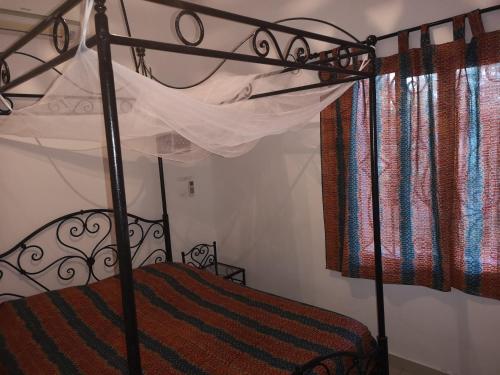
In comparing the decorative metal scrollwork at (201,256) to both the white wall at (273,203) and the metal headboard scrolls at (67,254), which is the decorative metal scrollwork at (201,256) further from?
the metal headboard scrolls at (67,254)

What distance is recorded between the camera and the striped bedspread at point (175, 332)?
5.65 feet

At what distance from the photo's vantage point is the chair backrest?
3.53 meters

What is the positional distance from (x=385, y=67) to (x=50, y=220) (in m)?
2.55

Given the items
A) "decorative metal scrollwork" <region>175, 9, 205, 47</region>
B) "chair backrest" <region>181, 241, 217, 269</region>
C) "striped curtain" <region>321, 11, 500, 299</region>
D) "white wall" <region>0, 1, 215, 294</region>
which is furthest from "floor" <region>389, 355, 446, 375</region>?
"decorative metal scrollwork" <region>175, 9, 205, 47</region>

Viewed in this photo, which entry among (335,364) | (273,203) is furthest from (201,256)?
(335,364)

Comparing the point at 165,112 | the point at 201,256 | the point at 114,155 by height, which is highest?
the point at 165,112

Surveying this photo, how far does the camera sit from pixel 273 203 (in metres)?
3.22

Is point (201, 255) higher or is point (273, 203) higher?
point (273, 203)

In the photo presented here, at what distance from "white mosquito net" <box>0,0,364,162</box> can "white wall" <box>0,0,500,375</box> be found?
1.37 ft

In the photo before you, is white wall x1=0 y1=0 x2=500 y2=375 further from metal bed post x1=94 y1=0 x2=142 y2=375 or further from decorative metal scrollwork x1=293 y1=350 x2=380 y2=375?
metal bed post x1=94 y1=0 x2=142 y2=375

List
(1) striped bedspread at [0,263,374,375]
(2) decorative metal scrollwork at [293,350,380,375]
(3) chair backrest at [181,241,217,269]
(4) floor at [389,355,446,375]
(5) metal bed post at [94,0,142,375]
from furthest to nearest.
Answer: (3) chair backrest at [181,241,217,269]
(4) floor at [389,355,446,375]
(1) striped bedspread at [0,263,374,375]
(2) decorative metal scrollwork at [293,350,380,375]
(5) metal bed post at [94,0,142,375]

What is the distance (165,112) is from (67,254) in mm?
1835

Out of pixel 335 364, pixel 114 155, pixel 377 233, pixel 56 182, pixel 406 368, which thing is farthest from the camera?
pixel 56 182

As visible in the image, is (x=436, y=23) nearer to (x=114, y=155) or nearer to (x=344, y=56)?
(x=344, y=56)
